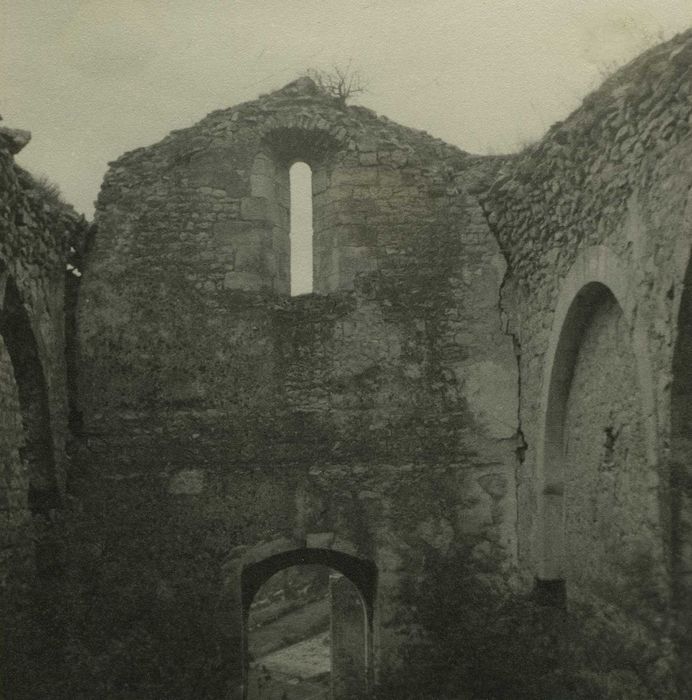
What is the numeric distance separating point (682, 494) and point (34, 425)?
207 inches

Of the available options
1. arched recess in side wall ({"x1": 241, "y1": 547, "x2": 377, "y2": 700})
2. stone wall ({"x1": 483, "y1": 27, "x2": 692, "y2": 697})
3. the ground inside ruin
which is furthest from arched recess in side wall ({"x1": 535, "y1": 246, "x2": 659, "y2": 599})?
the ground inside ruin

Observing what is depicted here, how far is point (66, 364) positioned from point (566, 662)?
5.14m

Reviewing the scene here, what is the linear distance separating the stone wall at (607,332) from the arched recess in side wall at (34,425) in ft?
14.1

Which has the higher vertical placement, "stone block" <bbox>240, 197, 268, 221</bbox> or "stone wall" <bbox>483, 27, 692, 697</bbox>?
"stone block" <bbox>240, 197, 268, 221</bbox>

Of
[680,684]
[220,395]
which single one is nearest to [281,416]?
[220,395]

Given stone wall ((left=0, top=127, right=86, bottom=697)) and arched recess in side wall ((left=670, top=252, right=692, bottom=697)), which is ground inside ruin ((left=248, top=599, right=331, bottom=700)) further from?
arched recess in side wall ((left=670, top=252, right=692, bottom=697))

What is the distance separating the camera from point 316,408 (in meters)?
7.55

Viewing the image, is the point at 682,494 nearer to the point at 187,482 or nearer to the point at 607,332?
the point at 607,332

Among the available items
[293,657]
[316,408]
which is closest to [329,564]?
[316,408]

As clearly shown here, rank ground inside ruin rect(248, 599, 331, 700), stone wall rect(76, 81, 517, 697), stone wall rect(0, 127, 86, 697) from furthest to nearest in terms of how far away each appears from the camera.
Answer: ground inside ruin rect(248, 599, 331, 700)
stone wall rect(76, 81, 517, 697)
stone wall rect(0, 127, 86, 697)

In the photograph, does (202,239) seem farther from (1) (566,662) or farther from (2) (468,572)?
(1) (566,662)

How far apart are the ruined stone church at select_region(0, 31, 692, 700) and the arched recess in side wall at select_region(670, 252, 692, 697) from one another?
1.09 meters

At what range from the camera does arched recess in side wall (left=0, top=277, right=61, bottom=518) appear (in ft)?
22.1

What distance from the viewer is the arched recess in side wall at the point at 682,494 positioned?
15.0 ft
